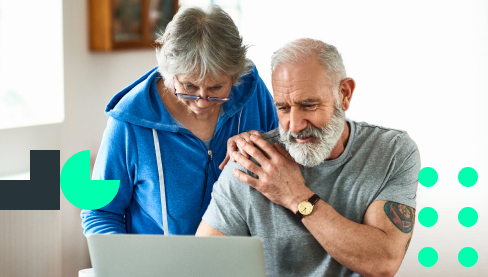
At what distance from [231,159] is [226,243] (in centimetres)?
62

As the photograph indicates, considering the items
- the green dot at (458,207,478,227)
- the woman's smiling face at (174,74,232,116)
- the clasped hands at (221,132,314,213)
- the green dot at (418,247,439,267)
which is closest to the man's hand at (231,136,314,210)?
the clasped hands at (221,132,314,213)

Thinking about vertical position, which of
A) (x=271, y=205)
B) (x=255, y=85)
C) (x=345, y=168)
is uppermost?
(x=255, y=85)

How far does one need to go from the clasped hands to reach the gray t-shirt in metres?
0.05

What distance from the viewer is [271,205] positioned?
1558 mm

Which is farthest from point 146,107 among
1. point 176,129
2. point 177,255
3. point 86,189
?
point 177,255

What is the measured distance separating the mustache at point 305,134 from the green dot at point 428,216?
3.14 meters

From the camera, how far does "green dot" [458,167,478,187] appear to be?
14.0 feet

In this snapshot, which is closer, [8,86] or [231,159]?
[231,159]

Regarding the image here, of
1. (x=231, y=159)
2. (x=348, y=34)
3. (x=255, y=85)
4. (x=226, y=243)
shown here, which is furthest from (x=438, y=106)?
(x=226, y=243)

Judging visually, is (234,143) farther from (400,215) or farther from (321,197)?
(400,215)

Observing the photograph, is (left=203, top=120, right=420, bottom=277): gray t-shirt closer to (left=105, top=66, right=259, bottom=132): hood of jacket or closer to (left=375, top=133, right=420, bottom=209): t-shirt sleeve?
(left=375, top=133, right=420, bottom=209): t-shirt sleeve

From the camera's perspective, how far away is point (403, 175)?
5.27 feet

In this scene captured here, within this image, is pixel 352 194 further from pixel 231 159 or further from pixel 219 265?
pixel 219 265

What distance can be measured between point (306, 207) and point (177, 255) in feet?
1.77
